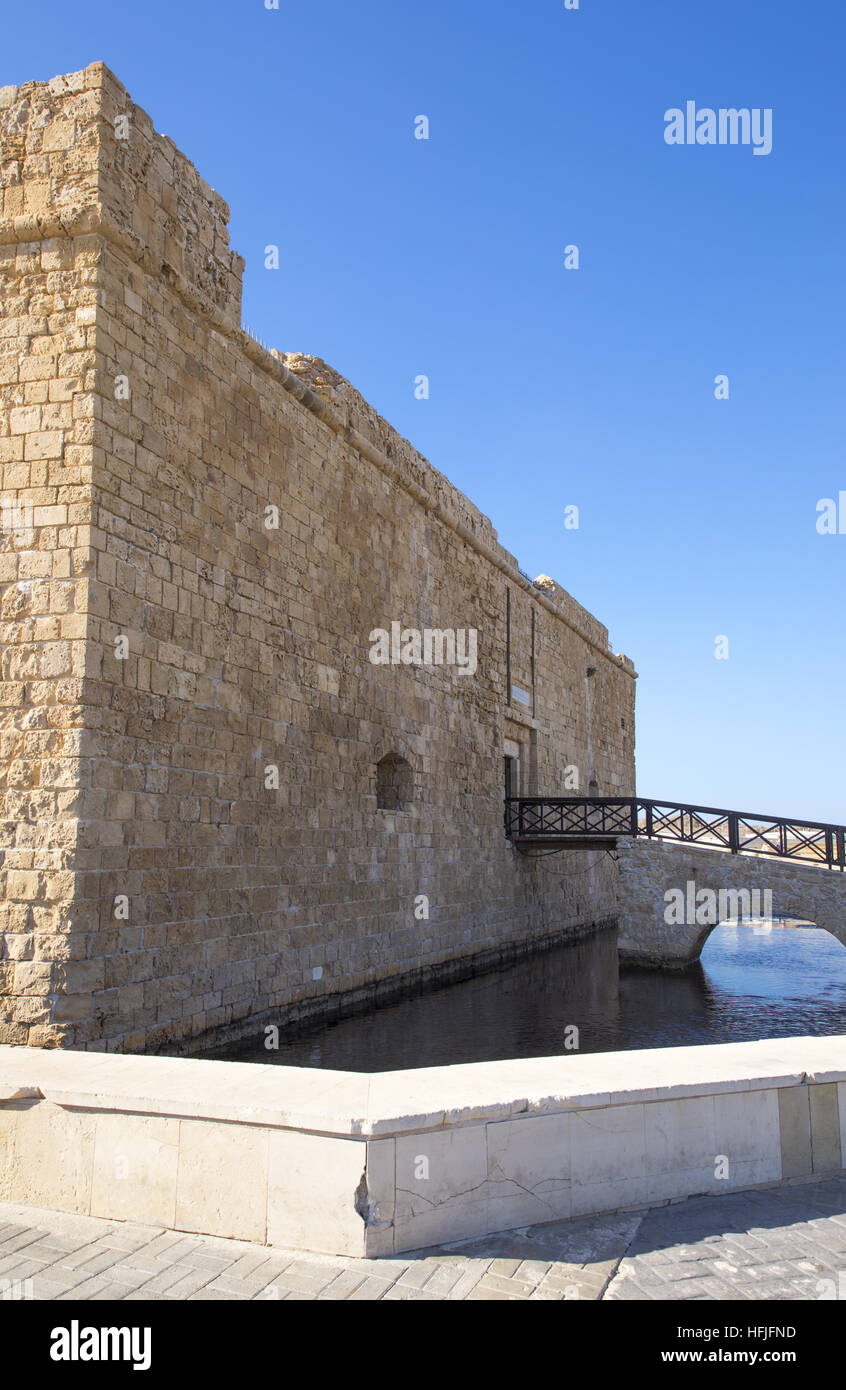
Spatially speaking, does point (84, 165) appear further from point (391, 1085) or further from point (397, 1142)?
point (397, 1142)

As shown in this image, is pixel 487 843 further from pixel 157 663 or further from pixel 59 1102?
pixel 59 1102

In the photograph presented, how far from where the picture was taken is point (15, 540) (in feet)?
19.0

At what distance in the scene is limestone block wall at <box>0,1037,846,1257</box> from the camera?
9.12ft

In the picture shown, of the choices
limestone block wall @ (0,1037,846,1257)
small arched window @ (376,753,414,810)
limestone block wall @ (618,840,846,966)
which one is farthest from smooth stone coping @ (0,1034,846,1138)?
limestone block wall @ (618,840,846,966)

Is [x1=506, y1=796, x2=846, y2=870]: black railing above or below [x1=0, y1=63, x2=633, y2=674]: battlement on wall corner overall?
below

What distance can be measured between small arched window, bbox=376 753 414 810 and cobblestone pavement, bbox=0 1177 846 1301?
7.31m

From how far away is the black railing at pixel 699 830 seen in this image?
37.1 ft

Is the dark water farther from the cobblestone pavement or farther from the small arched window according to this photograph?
the cobblestone pavement

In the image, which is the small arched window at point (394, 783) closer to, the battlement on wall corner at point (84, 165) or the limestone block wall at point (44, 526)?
the limestone block wall at point (44, 526)

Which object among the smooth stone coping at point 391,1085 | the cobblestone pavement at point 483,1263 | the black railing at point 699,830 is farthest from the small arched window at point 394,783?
the cobblestone pavement at point 483,1263

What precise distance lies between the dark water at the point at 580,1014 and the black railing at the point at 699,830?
61.3 inches

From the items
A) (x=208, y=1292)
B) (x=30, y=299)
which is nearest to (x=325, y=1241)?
(x=208, y=1292)

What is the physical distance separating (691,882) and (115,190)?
9.44 m
